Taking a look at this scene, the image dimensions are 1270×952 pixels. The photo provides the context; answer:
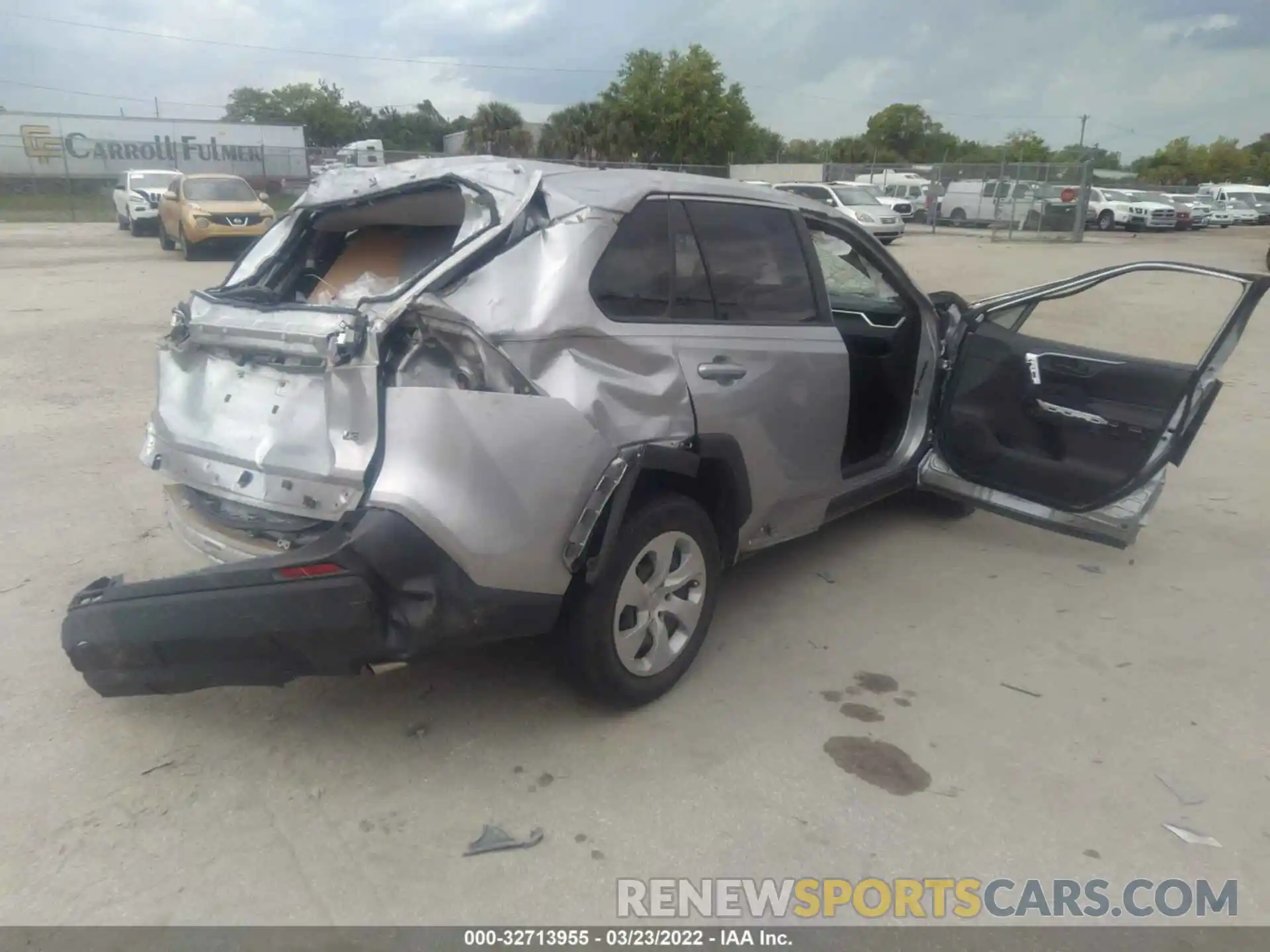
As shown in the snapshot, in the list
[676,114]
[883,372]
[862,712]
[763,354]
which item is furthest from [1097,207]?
[862,712]

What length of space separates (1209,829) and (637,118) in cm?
5332

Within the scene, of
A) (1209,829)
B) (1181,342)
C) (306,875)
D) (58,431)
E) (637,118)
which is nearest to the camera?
(306,875)

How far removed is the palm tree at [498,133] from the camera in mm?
46719

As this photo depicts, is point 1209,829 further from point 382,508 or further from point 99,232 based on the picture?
point 99,232

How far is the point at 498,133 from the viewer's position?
5047 cm

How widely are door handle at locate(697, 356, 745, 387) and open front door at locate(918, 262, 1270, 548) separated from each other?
5.89 feet

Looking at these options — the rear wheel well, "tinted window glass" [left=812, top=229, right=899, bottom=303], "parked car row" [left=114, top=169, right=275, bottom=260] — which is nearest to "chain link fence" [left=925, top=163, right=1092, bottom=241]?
"parked car row" [left=114, top=169, right=275, bottom=260]

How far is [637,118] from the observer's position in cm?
5191

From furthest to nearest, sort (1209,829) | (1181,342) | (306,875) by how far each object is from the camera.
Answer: (1181,342) < (1209,829) < (306,875)

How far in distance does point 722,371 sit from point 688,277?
0.37 meters

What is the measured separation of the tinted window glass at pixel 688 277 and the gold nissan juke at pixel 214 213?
1734 centimetres

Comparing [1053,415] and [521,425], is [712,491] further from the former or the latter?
[1053,415]

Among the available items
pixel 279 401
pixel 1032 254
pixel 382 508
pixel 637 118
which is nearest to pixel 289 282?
pixel 279 401

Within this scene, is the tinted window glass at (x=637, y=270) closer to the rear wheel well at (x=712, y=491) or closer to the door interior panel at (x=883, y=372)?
the rear wheel well at (x=712, y=491)
